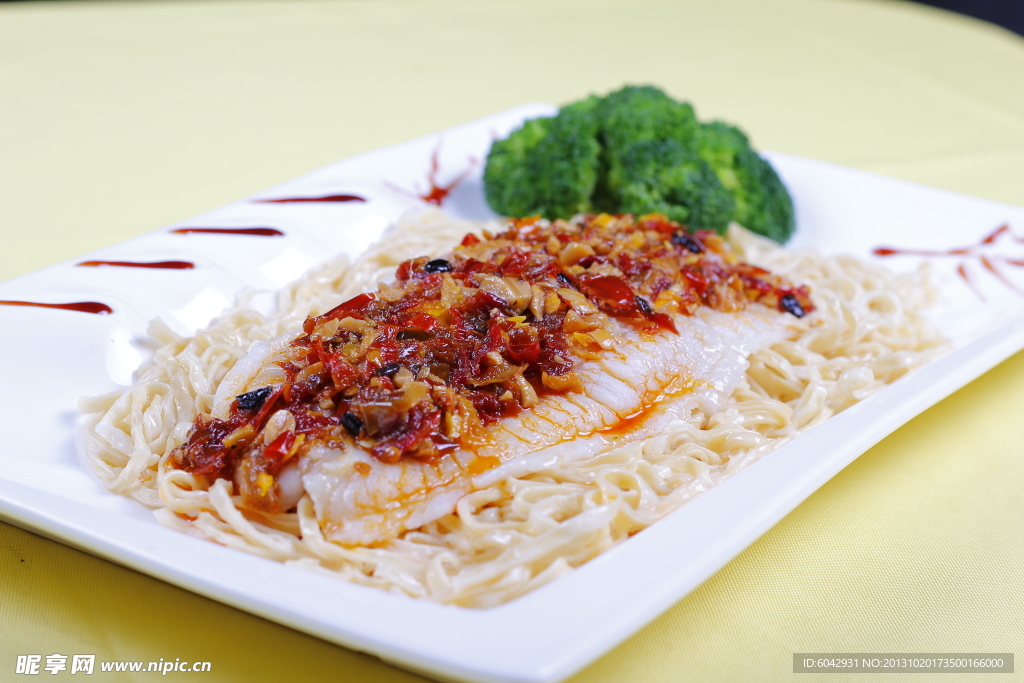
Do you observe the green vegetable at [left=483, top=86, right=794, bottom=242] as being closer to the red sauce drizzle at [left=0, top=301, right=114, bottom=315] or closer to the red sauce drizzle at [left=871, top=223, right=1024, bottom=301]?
the red sauce drizzle at [left=871, top=223, right=1024, bottom=301]

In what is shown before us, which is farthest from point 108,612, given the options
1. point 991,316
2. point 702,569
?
point 991,316

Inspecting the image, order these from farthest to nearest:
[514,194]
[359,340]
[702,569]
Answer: [514,194] → [359,340] → [702,569]

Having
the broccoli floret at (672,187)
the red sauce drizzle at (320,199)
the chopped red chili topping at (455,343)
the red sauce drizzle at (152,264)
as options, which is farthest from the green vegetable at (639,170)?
the red sauce drizzle at (152,264)

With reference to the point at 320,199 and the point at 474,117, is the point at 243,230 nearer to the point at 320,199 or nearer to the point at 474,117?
the point at 320,199

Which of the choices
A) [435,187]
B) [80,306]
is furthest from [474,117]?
[80,306]

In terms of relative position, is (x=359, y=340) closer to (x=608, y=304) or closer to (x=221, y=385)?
(x=221, y=385)

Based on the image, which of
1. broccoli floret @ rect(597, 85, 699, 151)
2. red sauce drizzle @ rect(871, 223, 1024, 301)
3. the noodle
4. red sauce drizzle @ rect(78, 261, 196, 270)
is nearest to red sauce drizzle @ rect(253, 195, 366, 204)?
the noodle
